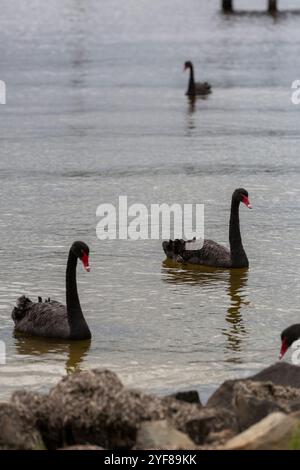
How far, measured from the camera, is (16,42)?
44.8 metres

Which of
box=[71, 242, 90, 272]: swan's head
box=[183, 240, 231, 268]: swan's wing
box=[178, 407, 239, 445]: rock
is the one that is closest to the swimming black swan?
box=[71, 242, 90, 272]: swan's head

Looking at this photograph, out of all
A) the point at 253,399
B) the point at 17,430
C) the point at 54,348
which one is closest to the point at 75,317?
the point at 54,348

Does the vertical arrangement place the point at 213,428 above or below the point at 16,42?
below

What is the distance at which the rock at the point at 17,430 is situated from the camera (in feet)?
22.0

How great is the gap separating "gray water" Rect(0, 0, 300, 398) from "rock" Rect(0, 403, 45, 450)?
2.78 m

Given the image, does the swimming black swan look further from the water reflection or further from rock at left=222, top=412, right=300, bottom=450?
rock at left=222, top=412, right=300, bottom=450

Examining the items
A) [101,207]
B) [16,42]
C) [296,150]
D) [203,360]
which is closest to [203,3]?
[16,42]

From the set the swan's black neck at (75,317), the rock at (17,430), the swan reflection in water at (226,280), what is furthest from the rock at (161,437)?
the swan reflection in water at (226,280)

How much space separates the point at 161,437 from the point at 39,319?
4.96 metres

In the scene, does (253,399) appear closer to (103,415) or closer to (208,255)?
(103,415)

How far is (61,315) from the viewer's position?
11516mm

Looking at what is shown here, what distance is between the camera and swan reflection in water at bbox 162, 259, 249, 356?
468 inches

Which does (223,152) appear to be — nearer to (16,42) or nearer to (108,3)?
(16,42)
